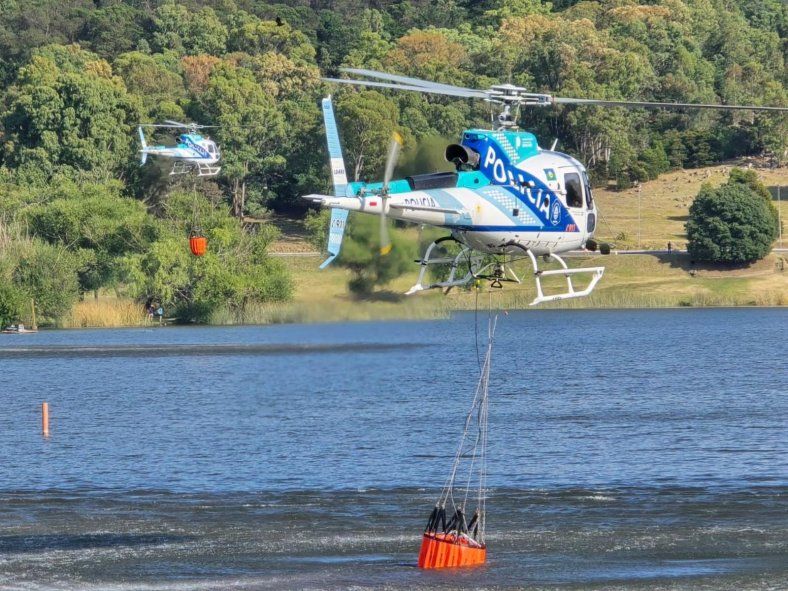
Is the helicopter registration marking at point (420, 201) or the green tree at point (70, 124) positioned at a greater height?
the green tree at point (70, 124)

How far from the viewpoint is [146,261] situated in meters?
114

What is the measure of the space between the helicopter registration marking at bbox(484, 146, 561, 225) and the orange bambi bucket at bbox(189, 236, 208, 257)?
79.4 meters

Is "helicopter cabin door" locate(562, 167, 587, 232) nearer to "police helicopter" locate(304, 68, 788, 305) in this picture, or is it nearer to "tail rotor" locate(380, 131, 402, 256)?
"police helicopter" locate(304, 68, 788, 305)

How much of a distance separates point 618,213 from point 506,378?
57226 mm

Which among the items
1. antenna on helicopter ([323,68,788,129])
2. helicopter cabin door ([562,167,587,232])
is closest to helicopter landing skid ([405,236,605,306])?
helicopter cabin door ([562,167,587,232])

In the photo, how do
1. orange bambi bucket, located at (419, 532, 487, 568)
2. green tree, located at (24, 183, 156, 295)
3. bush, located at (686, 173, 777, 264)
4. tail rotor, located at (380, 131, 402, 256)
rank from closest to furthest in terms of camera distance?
tail rotor, located at (380, 131, 402, 256) → orange bambi bucket, located at (419, 532, 487, 568) → green tree, located at (24, 183, 156, 295) → bush, located at (686, 173, 777, 264)

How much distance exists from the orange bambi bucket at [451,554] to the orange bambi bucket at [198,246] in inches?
2815

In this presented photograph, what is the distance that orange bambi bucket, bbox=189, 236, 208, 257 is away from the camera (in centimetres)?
10938

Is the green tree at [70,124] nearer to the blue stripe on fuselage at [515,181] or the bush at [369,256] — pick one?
the bush at [369,256]

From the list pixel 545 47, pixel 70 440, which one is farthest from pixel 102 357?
pixel 545 47

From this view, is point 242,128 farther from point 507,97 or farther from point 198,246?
point 507,97

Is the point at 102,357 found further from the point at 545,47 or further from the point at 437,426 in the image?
the point at 545,47

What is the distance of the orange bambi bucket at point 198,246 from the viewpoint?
10938 centimetres

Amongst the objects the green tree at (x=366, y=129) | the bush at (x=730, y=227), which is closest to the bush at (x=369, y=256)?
the green tree at (x=366, y=129)
